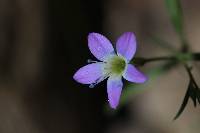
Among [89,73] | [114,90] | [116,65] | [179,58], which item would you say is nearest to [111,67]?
[116,65]

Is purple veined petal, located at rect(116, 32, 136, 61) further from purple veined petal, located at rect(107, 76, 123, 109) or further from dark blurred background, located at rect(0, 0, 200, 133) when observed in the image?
dark blurred background, located at rect(0, 0, 200, 133)

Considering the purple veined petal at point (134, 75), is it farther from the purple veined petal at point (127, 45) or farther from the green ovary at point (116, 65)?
the green ovary at point (116, 65)

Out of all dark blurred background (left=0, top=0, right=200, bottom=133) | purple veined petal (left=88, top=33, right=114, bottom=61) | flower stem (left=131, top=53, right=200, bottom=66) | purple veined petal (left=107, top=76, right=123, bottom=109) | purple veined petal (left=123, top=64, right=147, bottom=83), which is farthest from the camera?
dark blurred background (left=0, top=0, right=200, bottom=133)

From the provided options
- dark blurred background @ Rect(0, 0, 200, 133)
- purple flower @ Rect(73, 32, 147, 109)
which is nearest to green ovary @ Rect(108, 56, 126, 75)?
purple flower @ Rect(73, 32, 147, 109)

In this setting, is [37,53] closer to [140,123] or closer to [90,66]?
[140,123]

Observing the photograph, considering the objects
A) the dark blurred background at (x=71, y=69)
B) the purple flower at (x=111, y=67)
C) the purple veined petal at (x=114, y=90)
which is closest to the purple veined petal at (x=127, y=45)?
the purple flower at (x=111, y=67)

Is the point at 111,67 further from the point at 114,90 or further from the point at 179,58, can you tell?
the point at 179,58

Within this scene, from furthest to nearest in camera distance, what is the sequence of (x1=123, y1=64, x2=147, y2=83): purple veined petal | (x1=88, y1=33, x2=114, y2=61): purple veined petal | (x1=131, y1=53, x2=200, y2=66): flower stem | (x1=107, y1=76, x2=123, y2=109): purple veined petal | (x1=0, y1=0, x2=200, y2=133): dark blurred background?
(x1=0, y1=0, x2=200, y2=133): dark blurred background < (x1=131, y1=53, x2=200, y2=66): flower stem < (x1=88, y1=33, x2=114, y2=61): purple veined petal < (x1=107, y1=76, x2=123, y2=109): purple veined petal < (x1=123, y1=64, x2=147, y2=83): purple veined petal

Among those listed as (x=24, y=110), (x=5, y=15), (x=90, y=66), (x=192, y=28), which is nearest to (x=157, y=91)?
(x=192, y=28)
